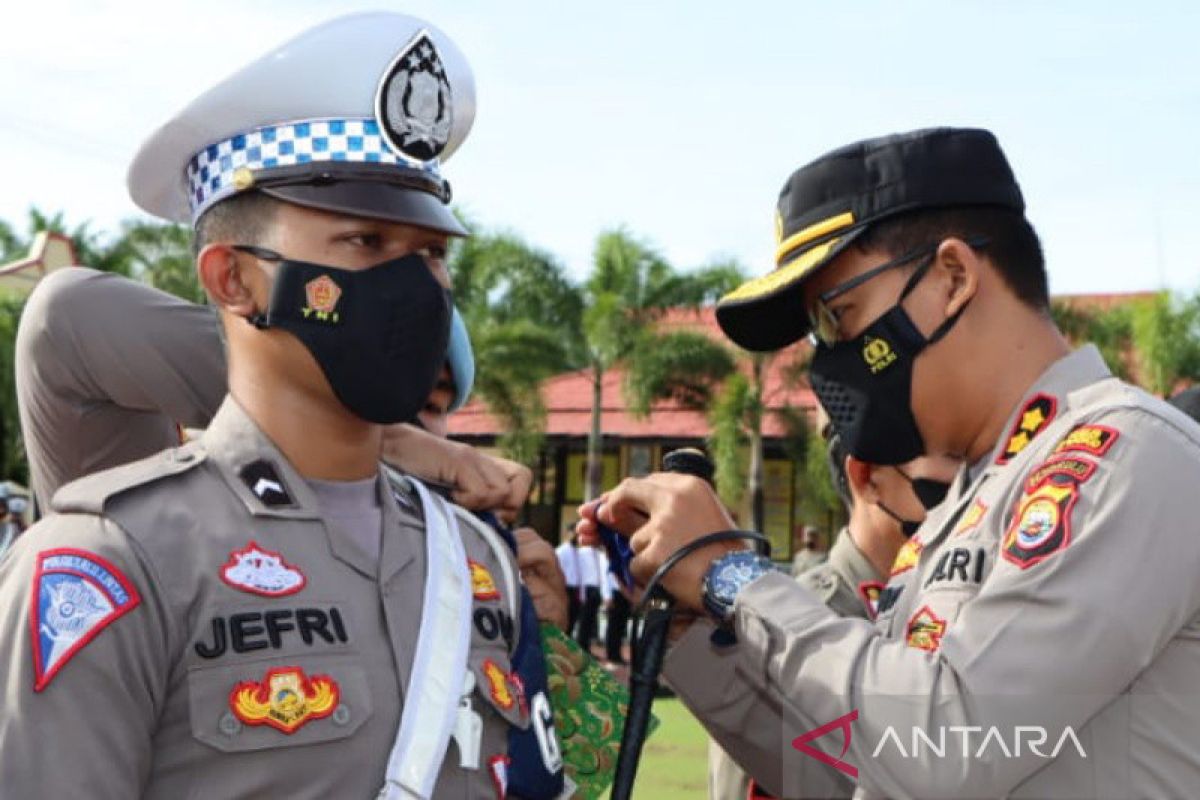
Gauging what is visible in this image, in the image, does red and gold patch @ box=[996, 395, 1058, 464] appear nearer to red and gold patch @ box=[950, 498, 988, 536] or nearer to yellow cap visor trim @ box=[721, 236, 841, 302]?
red and gold patch @ box=[950, 498, 988, 536]

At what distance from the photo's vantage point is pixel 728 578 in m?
2.52

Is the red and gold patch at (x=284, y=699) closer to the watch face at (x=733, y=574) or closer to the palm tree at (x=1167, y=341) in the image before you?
the watch face at (x=733, y=574)

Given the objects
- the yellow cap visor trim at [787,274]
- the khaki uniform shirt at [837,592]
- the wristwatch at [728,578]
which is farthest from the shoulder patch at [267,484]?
the khaki uniform shirt at [837,592]

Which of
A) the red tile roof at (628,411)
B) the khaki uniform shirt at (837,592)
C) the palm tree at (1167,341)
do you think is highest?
the khaki uniform shirt at (837,592)

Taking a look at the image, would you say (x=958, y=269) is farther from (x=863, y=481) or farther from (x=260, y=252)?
(x=863, y=481)

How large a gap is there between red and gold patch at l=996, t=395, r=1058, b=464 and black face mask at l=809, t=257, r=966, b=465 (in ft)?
0.71

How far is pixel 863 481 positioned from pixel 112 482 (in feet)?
10.7

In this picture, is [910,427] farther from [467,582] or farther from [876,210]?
[467,582]

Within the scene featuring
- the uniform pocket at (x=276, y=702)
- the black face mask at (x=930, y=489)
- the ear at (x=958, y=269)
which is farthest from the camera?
the black face mask at (x=930, y=489)

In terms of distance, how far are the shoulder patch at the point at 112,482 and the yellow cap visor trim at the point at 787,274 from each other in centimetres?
116

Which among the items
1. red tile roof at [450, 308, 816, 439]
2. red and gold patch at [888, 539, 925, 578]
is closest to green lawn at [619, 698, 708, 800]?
red and gold patch at [888, 539, 925, 578]

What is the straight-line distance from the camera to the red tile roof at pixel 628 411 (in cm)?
2847

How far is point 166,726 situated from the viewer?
79.7 inches

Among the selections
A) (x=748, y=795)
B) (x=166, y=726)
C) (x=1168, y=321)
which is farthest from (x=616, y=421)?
(x=166, y=726)
